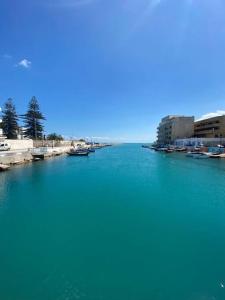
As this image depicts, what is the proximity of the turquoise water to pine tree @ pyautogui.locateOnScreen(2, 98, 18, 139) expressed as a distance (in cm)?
4421

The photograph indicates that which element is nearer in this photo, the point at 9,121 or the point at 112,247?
the point at 112,247

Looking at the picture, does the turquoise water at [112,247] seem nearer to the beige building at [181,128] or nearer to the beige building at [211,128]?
the beige building at [211,128]

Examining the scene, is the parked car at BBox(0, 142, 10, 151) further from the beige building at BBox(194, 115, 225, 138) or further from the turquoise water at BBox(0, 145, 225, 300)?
the beige building at BBox(194, 115, 225, 138)

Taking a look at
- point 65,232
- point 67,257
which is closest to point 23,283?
point 67,257

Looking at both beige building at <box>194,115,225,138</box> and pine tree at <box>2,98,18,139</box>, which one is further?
beige building at <box>194,115,225,138</box>

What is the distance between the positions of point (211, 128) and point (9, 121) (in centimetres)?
6865

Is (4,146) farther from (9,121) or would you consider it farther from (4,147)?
(9,121)

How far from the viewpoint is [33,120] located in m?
64.1

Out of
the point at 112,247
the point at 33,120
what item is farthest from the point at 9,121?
the point at 112,247

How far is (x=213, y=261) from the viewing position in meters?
8.15

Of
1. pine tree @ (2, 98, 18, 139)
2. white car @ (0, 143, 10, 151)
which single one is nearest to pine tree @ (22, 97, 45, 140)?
pine tree @ (2, 98, 18, 139)

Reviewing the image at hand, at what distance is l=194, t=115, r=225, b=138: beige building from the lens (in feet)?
253

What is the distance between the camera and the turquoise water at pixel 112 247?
6.66m

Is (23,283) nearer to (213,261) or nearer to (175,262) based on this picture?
(175,262)
